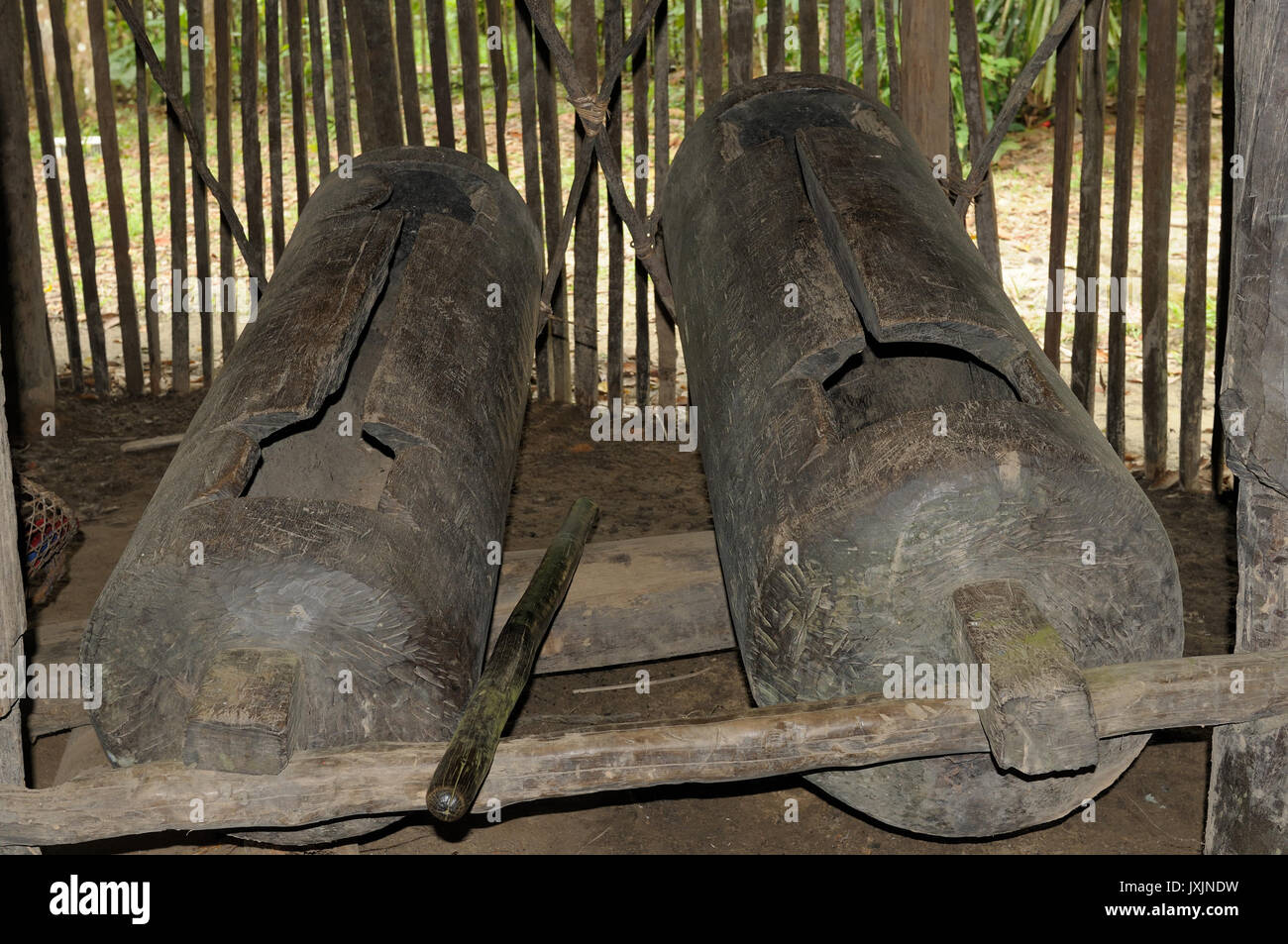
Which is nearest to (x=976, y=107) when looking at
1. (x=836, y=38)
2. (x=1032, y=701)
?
(x=836, y=38)

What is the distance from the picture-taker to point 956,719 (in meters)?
2.24

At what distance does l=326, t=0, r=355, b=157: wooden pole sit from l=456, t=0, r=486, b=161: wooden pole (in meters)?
0.47

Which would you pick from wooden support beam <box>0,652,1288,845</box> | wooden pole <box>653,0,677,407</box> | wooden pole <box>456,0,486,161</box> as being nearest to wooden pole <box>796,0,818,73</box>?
wooden pole <box>653,0,677,407</box>

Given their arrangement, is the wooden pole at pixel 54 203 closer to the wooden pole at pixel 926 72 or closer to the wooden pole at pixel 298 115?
the wooden pole at pixel 298 115

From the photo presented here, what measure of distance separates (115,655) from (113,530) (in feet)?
7.13

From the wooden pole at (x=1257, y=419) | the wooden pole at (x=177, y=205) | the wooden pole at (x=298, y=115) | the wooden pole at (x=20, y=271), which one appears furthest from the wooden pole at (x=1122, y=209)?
the wooden pole at (x=20, y=271)

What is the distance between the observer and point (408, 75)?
A: 5.11m

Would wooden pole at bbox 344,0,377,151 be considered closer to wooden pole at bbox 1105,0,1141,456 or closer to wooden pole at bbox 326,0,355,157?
wooden pole at bbox 326,0,355,157

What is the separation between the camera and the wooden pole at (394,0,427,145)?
16.3 ft

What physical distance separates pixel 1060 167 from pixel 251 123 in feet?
10.7

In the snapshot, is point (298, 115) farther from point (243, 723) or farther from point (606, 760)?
point (606, 760)

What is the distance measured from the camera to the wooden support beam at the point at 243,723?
7.09 feet
